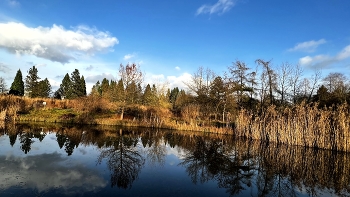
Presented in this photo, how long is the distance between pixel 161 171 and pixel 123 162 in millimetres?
1803

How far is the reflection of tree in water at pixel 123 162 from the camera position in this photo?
721 cm

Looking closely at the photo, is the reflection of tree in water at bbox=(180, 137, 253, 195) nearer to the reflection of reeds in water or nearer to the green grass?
the reflection of reeds in water

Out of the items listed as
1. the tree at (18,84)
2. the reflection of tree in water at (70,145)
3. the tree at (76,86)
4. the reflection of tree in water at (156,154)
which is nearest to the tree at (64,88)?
the tree at (76,86)

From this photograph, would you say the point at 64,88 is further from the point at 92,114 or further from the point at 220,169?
the point at 220,169

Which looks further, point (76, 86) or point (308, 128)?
point (76, 86)

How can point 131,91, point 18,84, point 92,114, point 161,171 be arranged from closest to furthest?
point 161,171 < point 131,91 < point 92,114 < point 18,84

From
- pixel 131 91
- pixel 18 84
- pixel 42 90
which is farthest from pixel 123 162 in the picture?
pixel 18 84

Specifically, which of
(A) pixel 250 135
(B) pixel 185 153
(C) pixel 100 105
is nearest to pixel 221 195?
(B) pixel 185 153

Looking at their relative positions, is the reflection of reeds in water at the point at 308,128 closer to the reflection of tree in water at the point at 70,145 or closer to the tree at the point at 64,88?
the reflection of tree in water at the point at 70,145

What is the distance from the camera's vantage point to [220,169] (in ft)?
30.2

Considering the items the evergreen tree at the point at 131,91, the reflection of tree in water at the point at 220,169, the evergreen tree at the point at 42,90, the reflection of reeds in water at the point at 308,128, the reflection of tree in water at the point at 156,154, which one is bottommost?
the reflection of tree in water at the point at 220,169

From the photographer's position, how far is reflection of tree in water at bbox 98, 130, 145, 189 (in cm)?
721

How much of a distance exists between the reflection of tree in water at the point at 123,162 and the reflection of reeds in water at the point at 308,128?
9662 millimetres

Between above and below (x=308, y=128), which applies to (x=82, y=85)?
above
